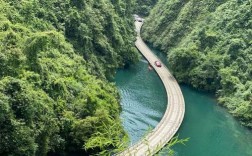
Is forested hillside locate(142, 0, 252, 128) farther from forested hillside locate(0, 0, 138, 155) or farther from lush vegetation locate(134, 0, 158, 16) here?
lush vegetation locate(134, 0, 158, 16)

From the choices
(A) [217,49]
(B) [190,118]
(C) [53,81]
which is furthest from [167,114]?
(A) [217,49]

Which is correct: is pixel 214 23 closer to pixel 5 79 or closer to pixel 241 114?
pixel 241 114

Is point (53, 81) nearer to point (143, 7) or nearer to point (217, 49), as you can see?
point (217, 49)

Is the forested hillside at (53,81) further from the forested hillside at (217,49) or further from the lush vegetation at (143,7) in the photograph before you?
the lush vegetation at (143,7)

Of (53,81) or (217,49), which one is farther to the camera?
(217,49)

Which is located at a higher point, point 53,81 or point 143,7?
point 53,81

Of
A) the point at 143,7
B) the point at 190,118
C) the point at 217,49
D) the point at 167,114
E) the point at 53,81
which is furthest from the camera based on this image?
the point at 143,7

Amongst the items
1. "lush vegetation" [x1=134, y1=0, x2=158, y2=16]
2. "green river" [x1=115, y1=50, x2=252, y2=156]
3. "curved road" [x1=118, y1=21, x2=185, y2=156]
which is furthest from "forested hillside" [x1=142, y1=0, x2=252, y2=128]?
"lush vegetation" [x1=134, y1=0, x2=158, y2=16]

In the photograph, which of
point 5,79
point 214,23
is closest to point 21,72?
point 5,79
